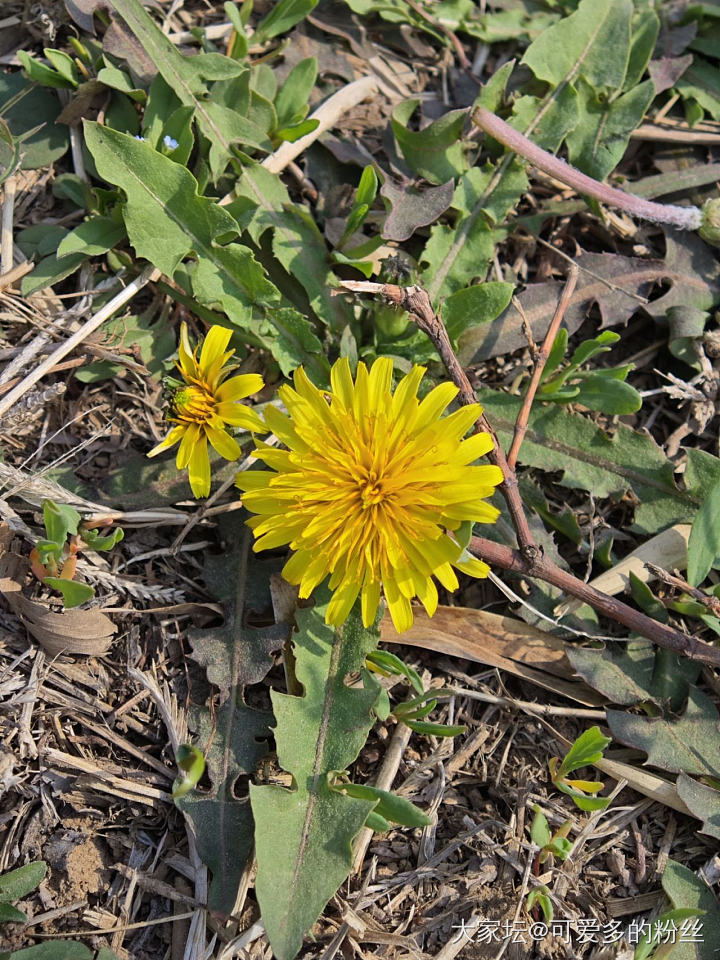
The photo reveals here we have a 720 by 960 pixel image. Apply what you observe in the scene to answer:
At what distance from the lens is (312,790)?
2.58m

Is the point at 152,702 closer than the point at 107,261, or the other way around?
the point at 152,702

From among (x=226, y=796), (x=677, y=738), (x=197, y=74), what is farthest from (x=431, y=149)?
(x=226, y=796)

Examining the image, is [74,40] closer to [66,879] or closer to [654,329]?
[654,329]

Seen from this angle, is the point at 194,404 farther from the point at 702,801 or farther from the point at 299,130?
the point at 702,801

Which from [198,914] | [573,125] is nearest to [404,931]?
[198,914]

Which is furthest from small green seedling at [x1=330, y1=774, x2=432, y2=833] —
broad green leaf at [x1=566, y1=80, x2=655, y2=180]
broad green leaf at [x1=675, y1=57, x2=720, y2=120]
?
broad green leaf at [x1=675, y1=57, x2=720, y2=120]

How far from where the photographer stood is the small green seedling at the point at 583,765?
2.60 metres

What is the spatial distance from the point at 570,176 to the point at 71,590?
2502mm

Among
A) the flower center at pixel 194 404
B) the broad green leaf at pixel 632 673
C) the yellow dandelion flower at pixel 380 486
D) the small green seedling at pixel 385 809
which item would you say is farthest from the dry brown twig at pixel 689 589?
the flower center at pixel 194 404

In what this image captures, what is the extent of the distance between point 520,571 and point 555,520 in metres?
0.41

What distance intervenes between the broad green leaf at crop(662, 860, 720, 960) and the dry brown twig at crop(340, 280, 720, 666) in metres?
0.73

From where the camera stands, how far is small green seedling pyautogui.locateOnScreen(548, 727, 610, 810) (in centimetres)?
260

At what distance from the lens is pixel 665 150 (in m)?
3.70

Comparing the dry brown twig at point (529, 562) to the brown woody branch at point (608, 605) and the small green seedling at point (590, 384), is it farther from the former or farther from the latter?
the small green seedling at point (590, 384)
